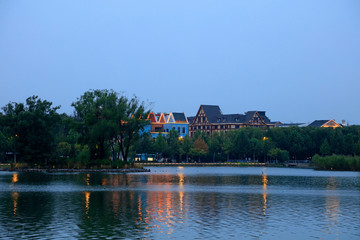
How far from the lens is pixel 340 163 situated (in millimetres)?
133750

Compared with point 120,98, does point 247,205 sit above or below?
below

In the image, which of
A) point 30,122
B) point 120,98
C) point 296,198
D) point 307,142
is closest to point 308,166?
point 307,142

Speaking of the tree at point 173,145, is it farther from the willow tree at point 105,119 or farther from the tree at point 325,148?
the willow tree at point 105,119

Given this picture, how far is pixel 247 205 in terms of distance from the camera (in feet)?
142

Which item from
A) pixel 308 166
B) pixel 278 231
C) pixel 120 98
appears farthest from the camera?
pixel 308 166

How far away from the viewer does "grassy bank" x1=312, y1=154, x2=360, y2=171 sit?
129750mm

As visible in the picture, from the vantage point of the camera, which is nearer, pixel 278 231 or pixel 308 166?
pixel 278 231

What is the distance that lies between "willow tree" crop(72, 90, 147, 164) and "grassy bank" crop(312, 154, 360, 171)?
51.3m

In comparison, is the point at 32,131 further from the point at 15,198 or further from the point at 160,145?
the point at 160,145

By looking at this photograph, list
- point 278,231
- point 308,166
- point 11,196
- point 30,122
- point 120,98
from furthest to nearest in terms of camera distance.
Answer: point 308,166, point 120,98, point 30,122, point 11,196, point 278,231

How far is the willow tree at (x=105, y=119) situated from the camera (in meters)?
106

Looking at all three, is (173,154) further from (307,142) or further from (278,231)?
(278,231)

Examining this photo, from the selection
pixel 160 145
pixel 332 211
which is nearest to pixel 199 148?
pixel 160 145

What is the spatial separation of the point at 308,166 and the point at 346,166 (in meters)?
36.4
